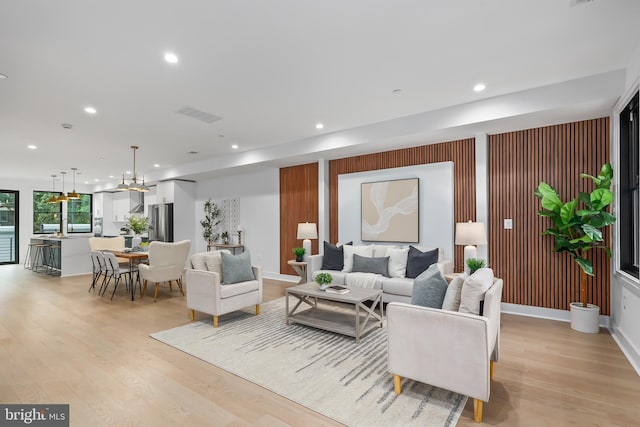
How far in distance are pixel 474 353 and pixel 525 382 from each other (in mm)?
980

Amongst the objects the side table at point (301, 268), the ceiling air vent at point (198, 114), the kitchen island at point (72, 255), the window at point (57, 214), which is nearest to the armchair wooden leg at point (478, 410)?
the side table at point (301, 268)

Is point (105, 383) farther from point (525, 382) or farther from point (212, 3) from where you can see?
point (525, 382)

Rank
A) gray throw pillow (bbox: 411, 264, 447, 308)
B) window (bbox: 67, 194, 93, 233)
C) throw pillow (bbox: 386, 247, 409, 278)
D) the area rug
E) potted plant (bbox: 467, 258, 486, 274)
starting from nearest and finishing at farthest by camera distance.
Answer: the area rug, gray throw pillow (bbox: 411, 264, 447, 308), potted plant (bbox: 467, 258, 486, 274), throw pillow (bbox: 386, 247, 409, 278), window (bbox: 67, 194, 93, 233)

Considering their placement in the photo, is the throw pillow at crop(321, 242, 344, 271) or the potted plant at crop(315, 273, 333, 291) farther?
the throw pillow at crop(321, 242, 344, 271)

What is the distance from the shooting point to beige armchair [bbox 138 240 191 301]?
5.29 metres

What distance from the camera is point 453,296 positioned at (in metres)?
2.44

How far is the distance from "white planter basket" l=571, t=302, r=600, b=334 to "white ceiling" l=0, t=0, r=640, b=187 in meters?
2.33

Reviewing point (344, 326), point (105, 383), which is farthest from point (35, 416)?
point (344, 326)

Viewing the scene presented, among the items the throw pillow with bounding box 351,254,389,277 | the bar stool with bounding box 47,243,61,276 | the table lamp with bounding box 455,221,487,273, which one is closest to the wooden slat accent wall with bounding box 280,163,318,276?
the throw pillow with bounding box 351,254,389,277

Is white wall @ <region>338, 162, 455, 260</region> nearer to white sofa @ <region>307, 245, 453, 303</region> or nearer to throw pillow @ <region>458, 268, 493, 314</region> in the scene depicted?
white sofa @ <region>307, 245, 453, 303</region>

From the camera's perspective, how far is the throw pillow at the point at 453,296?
2426mm

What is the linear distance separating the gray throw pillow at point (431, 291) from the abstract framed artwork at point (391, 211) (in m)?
2.80

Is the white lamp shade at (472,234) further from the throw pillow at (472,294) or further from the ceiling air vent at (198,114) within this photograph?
the ceiling air vent at (198,114)

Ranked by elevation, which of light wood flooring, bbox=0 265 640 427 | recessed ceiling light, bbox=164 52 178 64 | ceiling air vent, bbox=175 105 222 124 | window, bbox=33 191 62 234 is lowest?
light wood flooring, bbox=0 265 640 427
